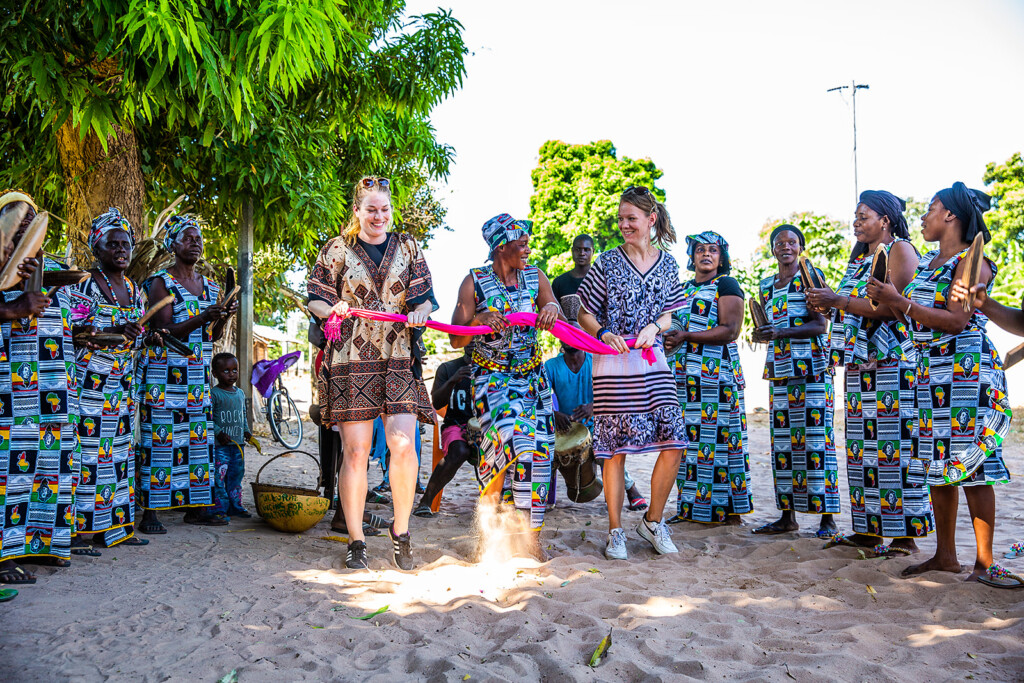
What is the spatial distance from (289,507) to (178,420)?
103 cm

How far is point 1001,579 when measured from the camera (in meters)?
3.54

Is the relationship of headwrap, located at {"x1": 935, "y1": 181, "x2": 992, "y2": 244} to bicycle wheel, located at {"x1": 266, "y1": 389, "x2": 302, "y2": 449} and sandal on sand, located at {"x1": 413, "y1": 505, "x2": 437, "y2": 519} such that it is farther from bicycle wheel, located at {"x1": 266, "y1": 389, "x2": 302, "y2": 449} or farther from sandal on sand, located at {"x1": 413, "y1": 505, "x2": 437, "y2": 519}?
bicycle wheel, located at {"x1": 266, "y1": 389, "x2": 302, "y2": 449}

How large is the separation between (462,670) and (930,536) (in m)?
3.71

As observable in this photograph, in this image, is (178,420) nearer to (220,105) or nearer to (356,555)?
(356,555)

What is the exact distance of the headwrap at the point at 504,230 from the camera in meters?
4.55

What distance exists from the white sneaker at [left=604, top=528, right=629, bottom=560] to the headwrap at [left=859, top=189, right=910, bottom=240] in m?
2.54

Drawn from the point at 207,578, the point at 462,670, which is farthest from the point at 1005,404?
the point at 207,578

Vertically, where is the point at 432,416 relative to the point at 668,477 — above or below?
above

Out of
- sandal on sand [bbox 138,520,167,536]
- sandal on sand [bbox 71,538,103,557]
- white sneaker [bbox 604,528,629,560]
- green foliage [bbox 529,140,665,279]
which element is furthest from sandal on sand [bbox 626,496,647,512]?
green foliage [bbox 529,140,665,279]

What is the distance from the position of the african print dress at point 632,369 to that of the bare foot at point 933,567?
1.34 meters

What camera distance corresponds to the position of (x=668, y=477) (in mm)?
4586

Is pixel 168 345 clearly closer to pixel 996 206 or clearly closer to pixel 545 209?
pixel 545 209

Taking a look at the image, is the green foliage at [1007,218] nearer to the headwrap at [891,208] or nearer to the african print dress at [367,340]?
the headwrap at [891,208]

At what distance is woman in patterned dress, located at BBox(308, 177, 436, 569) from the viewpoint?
428cm
